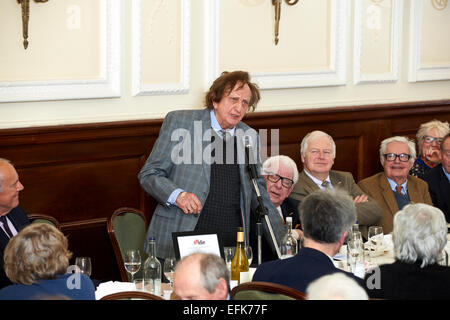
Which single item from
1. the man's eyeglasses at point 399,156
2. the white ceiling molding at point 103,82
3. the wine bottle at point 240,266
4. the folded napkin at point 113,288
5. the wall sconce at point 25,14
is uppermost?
the wall sconce at point 25,14

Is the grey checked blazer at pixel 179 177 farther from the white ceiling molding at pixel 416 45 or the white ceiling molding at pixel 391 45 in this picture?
the white ceiling molding at pixel 416 45

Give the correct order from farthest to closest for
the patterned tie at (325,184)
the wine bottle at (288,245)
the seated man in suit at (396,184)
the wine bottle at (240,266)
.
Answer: the seated man in suit at (396,184)
the patterned tie at (325,184)
the wine bottle at (288,245)
the wine bottle at (240,266)

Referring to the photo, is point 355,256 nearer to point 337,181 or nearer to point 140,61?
point 337,181

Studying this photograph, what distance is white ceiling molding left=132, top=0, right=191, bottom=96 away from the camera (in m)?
5.21

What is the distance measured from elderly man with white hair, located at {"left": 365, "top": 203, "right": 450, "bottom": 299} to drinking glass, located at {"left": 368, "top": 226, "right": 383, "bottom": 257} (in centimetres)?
121

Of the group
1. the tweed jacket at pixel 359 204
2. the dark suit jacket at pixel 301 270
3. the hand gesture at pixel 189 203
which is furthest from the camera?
the tweed jacket at pixel 359 204

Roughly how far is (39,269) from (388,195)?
11.0 ft

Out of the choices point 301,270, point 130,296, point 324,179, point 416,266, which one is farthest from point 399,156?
point 130,296

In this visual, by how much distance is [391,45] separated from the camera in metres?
6.80

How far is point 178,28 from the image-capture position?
543 centimetres

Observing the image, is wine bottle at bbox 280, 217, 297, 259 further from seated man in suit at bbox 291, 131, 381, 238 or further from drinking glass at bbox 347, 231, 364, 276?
seated man in suit at bbox 291, 131, 381, 238

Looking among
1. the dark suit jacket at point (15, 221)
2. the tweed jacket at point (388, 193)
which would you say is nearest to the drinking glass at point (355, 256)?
the tweed jacket at point (388, 193)

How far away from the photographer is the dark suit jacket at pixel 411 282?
314 cm

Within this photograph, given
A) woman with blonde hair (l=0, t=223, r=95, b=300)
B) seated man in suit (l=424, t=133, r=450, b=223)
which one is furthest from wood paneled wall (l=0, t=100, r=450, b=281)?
woman with blonde hair (l=0, t=223, r=95, b=300)
